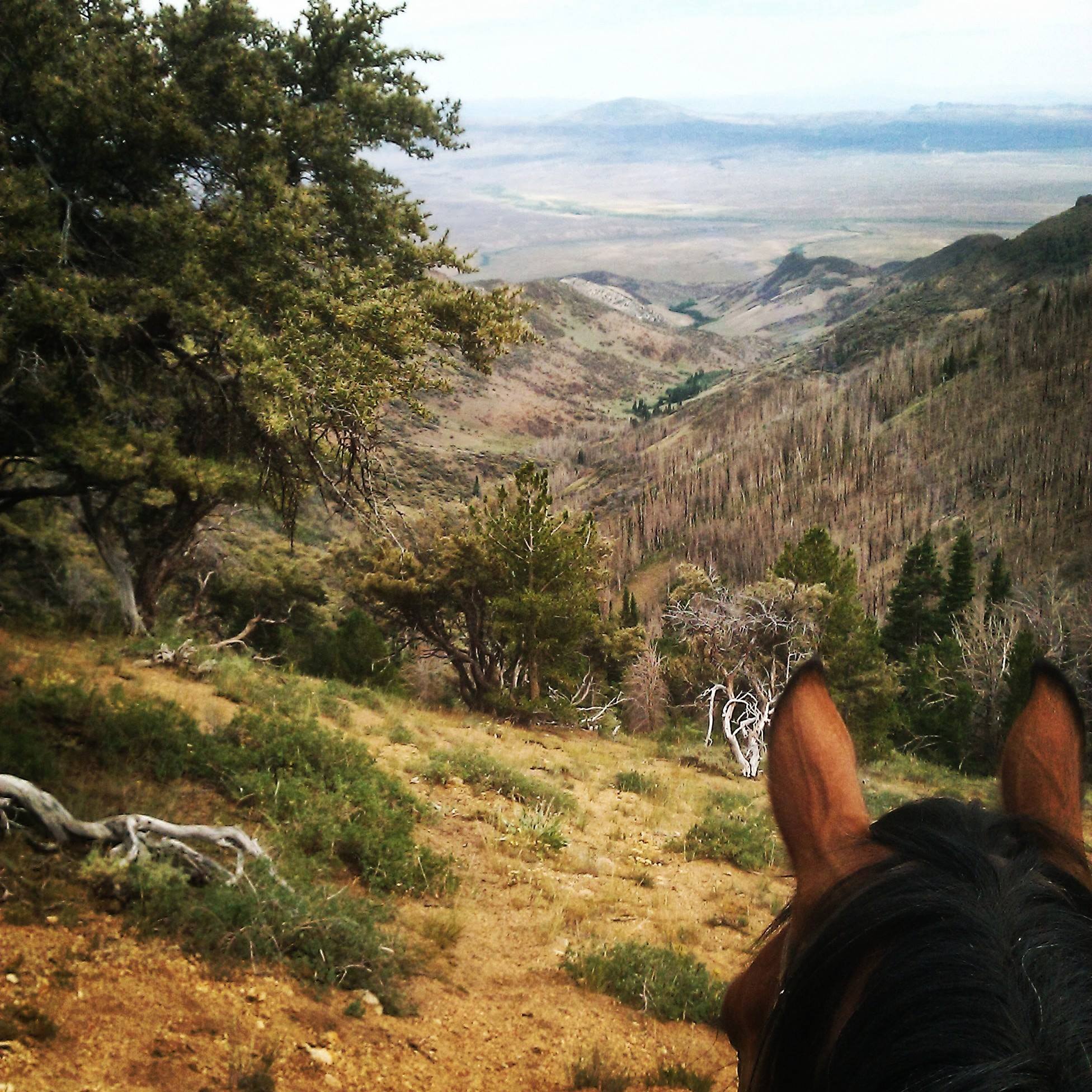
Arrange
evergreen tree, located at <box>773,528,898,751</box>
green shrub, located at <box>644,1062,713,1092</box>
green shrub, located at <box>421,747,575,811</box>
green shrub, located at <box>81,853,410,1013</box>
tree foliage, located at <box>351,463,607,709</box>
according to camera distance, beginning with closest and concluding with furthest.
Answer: green shrub, located at <box>644,1062,713,1092</box>
green shrub, located at <box>81,853,410,1013</box>
green shrub, located at <box>421,747,575,811</box>
tree foliage, located at <box>351,463,607,709</box>
evergreen tree, located at <box>773,528,898,751</box>

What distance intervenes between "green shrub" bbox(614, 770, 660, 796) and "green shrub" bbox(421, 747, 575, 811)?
202 cm

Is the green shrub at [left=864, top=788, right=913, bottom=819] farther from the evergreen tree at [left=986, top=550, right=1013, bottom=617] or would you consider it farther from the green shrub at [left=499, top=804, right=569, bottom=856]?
the evergreen tree at [left=986, top=550, right=1013, bottom=617]

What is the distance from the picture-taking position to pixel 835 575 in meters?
30.8

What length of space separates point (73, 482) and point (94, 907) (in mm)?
4952

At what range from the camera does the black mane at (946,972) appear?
938 millimetres

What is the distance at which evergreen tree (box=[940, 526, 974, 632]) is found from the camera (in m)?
53.3

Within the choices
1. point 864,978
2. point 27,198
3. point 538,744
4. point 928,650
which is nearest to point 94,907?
point 27,198

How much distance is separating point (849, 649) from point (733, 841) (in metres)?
19.5

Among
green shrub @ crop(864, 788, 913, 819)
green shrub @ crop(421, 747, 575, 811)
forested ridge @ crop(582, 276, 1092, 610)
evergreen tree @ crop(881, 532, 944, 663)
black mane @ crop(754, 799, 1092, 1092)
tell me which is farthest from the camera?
forested ridge @ crop(582, 276, 1092, 610)

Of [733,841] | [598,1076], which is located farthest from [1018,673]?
[598,1076]

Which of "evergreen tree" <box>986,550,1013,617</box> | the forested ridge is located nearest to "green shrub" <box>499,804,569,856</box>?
"evergreen tree" <box>986,550,1013,617</box>

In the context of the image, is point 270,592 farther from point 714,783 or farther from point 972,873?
point 972,873

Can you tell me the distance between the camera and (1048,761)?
1562 millimetres

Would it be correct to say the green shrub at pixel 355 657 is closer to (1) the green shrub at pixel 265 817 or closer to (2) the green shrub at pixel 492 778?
(2) the green shrub at pixel 492 778
